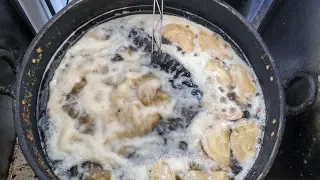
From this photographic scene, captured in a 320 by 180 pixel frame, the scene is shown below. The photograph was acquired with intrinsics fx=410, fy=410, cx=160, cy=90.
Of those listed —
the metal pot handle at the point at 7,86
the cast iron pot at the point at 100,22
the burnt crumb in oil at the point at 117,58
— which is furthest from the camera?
the burnt crumb in oil at the point at 117,58

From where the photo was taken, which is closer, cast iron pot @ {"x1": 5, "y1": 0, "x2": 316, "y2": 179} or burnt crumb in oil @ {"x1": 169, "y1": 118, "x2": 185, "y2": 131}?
cast iron pot @ {"x1": 5, "y1": 0, "x2": 316, "y2": 179}

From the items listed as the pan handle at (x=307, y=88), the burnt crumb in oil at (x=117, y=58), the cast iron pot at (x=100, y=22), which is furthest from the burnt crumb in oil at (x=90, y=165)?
the pan handle at (x=307, y=88)

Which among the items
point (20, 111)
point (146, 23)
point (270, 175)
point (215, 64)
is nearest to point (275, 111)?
point (215, 64)

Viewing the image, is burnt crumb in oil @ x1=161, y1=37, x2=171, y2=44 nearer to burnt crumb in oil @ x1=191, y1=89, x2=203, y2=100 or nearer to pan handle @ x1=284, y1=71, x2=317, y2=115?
burnt crumb in oil @ x1=191, y1=89, x2=203, y2=100

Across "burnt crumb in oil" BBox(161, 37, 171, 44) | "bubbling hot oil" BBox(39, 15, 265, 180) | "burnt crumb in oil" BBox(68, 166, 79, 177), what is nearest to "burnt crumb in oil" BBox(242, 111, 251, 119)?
"bubbling hot oil" BBox(39, 15, 265, 180)

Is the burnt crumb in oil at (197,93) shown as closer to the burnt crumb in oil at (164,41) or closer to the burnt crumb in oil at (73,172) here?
the burnt crumb in oil at (164,41)

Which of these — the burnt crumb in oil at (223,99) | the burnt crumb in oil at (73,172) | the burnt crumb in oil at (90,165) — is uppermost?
the burnt crumb in oil at (223,99)

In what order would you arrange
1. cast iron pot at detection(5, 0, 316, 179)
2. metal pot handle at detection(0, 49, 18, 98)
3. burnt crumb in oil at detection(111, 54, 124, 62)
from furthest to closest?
burnt crumb in oil at detection(111, 54, 124, 62) → metal pot handle at detection(0, 49, 18, 98) → cast iron pot at detection(5, 0, 316, 179)

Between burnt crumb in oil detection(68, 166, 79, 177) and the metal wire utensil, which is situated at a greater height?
the metal wire utensil

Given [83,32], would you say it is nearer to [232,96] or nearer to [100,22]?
[100,22]
